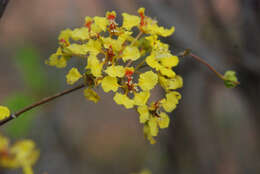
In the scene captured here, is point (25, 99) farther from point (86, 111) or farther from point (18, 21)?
point (18, 21)

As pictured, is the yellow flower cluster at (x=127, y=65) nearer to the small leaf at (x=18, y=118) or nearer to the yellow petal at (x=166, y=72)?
the yellow petal at (x=166, y=72)

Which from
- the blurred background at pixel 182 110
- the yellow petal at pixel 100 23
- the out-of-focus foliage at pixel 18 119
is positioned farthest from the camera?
the out-of-focus foliage at pixel 18 119

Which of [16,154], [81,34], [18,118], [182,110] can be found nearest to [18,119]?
[18,118]

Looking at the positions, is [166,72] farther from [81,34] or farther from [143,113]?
[81,34]

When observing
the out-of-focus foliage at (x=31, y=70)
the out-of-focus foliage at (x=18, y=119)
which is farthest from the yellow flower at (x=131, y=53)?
the out-of-focus foliage at (x=31, y=70)

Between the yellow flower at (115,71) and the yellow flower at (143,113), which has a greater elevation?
the yellow flower at (115,71)

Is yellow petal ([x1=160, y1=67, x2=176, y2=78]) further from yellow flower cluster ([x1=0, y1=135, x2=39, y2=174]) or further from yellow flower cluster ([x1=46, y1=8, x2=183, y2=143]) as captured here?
yellow flower cluster ([x1=0, y1=135, x2=39, y2=174])
